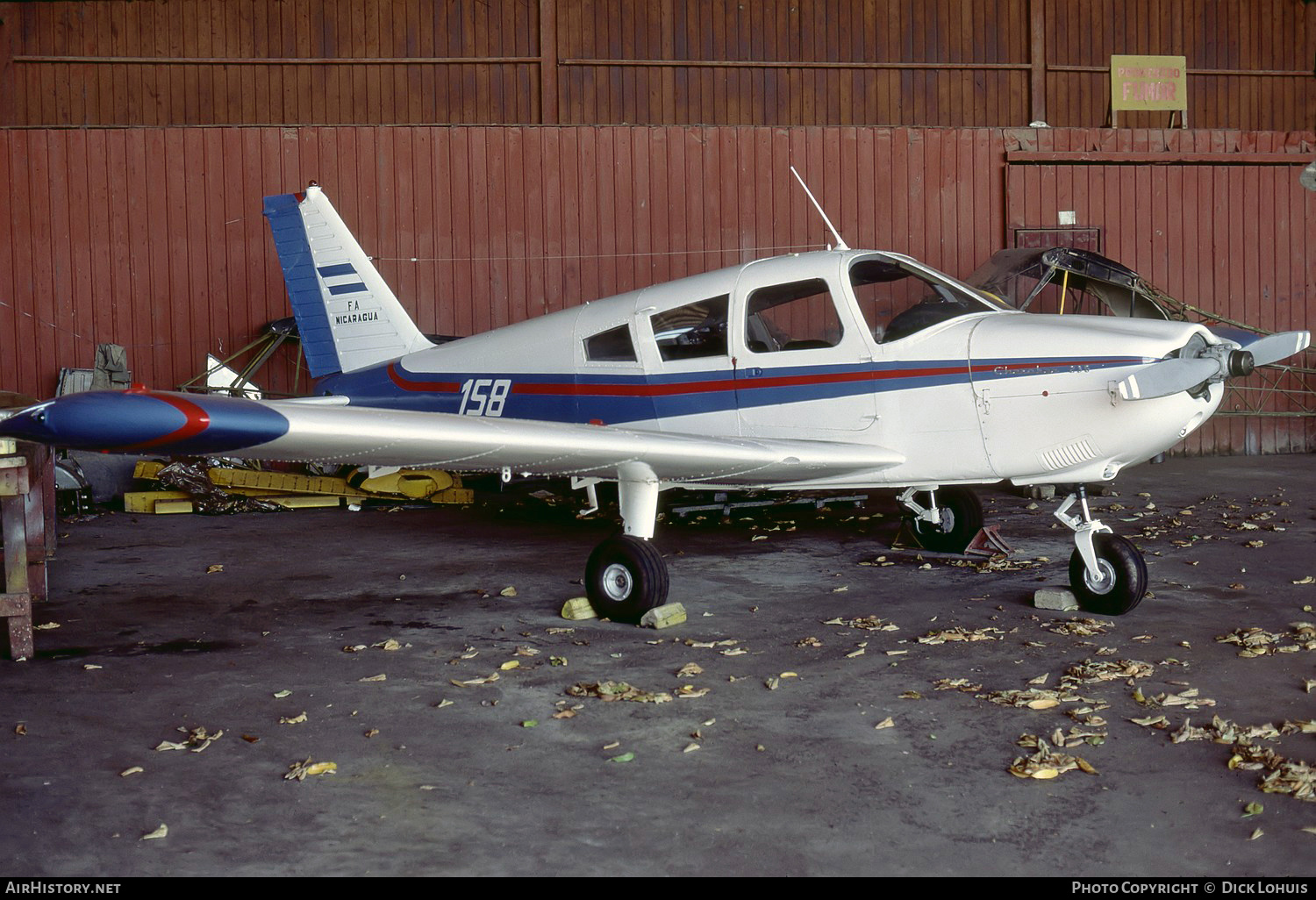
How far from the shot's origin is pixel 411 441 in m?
5.24

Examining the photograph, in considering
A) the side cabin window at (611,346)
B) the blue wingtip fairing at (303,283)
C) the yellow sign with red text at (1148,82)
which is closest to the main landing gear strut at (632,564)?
the side cabin window at (611,346)

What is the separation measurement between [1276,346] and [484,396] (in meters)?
4.53

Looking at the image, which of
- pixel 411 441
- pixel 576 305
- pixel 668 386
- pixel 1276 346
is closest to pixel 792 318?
pixel 668 386

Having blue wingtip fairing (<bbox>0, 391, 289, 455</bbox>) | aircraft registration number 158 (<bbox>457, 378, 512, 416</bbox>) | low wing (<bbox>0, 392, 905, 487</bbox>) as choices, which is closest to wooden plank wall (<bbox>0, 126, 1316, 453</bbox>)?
aircraft registration number 158 (<bbox>457, 378, 512, 416</bbox>)

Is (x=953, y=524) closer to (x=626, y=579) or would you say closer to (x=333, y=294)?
(x=626, y=579)

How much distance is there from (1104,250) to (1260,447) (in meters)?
2.78

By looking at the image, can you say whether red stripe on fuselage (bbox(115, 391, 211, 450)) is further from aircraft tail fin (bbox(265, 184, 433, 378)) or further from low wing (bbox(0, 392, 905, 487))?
aircraft tail fin (bbox(265, 184, 433, 378))

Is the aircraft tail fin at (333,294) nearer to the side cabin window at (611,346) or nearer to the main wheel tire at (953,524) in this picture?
the side cabin window at (611,346)

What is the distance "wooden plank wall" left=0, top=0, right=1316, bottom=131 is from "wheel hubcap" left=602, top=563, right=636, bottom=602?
34.6 feet

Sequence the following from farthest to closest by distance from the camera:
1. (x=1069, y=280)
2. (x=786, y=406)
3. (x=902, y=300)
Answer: (x=1069, y=280), (x=786, y=406), (x=902, y=300)

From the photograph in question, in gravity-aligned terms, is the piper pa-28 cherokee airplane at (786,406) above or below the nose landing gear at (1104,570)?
above

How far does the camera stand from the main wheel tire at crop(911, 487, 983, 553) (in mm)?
7691

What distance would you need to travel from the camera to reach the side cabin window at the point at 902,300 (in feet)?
21.2

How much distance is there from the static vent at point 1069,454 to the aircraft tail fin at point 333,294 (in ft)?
14.5
